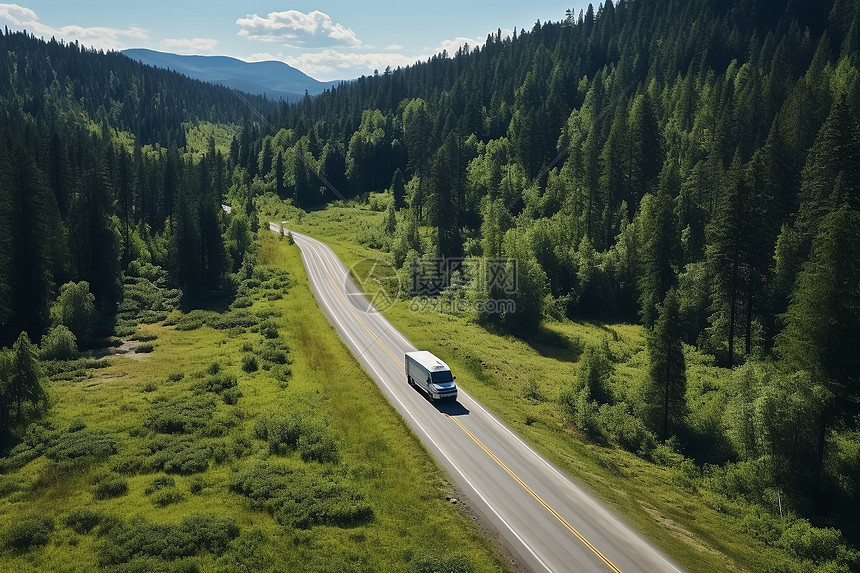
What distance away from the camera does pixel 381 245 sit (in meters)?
113

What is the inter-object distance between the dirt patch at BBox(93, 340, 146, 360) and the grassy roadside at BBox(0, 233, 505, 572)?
5.13 meters

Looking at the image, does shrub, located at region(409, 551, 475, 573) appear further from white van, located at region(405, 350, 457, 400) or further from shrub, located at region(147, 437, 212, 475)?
white van, located at region(405, 350, 457, 400)

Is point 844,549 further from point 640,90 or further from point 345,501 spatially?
point 640,90

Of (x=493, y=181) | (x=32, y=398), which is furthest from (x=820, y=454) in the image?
(x=493, y=181)

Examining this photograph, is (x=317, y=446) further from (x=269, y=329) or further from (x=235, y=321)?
(x=235, y=321)

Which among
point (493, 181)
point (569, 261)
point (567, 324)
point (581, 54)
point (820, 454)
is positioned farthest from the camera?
point (581, 54)

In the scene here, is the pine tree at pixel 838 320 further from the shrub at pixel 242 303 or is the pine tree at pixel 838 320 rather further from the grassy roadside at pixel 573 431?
the shrub at pixel 242 303

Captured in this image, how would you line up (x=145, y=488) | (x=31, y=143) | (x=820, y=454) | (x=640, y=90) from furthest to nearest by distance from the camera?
(x=640, y=90) → (x=31, y=143) → (x=820, y=454) → (x=145, y=488)

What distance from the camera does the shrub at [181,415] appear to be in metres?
39.2

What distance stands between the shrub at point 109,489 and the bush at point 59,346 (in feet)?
109

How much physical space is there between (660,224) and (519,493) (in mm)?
46275

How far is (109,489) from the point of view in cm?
2978

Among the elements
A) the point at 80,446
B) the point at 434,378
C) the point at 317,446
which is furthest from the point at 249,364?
the point at 434,378

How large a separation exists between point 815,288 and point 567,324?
1514 inches
